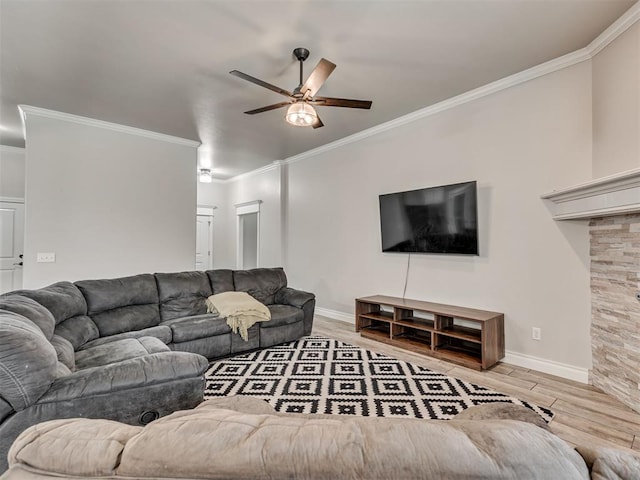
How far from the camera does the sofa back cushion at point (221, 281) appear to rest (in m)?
4.02

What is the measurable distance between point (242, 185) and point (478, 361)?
6.35m

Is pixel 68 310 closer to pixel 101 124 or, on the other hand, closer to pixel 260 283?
pixel 260 283

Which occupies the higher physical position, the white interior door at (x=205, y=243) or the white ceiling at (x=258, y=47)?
the white ceiling at (x=258, y=47)

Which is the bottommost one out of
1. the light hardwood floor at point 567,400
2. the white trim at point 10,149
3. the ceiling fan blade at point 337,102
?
the light hardwood floor at point 567,400

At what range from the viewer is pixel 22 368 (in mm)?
1403

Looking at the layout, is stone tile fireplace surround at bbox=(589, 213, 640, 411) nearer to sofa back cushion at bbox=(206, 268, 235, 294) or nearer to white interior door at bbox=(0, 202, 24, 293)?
sofa back cushion at bbox=(206, 268, 235, 294)

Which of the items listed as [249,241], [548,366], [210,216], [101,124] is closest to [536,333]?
[548,366]

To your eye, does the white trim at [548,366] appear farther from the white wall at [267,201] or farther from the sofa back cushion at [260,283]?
the white wall at [267,201]

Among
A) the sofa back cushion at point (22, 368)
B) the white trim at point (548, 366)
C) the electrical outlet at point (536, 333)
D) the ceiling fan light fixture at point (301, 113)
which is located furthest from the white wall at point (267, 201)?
the sofa back cushion at point (22, 368)

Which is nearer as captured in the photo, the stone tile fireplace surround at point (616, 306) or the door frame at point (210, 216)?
the stone tile fireplace surround at point (616, 306)

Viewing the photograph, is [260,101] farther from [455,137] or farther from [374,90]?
[455,137]

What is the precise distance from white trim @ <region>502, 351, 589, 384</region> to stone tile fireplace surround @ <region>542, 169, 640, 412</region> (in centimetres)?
7

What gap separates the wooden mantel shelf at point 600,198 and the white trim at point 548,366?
1376mm

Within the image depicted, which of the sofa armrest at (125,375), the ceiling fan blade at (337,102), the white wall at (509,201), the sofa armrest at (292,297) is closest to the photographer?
the sofa armrest at (125,375)
